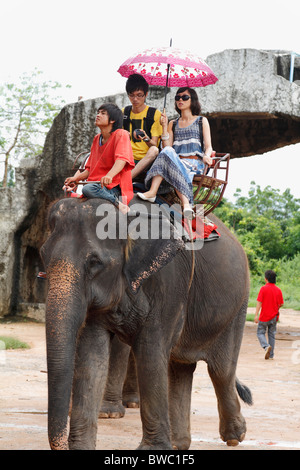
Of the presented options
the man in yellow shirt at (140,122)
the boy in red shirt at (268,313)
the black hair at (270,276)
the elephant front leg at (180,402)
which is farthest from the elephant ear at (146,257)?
the black hair at (270,276)

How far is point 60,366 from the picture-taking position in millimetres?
3543

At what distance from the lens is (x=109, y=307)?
4020mm

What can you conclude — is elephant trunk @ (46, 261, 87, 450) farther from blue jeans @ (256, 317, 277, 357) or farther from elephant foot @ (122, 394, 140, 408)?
blue jeans @ (256, 317, 277, 357)

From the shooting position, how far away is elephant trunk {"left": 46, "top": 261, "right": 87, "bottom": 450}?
3477 millimetres

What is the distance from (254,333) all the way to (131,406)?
9013 millimetres

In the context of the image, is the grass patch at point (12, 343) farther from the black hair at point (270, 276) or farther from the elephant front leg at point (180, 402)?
the elephant front leg at point (180, 402)

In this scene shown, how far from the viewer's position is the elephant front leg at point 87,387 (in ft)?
13.1

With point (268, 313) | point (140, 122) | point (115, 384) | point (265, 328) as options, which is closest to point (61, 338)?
point (140, 122)

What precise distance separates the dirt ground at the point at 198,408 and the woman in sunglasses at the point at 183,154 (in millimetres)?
1774

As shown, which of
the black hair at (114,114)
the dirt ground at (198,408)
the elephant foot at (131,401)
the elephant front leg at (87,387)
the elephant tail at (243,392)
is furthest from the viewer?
the elephant foot at (131,401)

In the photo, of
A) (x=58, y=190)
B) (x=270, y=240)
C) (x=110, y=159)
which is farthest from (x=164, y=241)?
(x=270, y=240)

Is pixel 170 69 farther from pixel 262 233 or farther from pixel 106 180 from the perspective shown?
pixel 262 233
